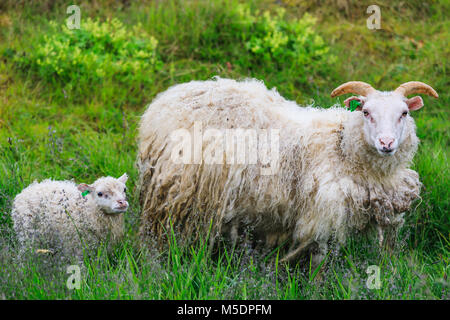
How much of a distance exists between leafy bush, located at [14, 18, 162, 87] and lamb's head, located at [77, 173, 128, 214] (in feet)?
8.10

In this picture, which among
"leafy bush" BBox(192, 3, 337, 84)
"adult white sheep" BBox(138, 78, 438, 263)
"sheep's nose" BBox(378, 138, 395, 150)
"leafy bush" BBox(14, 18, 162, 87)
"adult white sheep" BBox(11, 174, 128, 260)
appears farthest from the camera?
"leafy bush" BBox(192, 3, 337, 84)

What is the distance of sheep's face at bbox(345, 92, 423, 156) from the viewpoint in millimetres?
3607

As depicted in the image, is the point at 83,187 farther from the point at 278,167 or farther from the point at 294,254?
the point at 294,254

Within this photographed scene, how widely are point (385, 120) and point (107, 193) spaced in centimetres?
208

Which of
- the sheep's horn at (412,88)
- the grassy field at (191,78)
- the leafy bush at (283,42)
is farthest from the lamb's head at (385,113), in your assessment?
the leafy bush at (283,42)

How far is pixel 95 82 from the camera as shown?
6.36 m

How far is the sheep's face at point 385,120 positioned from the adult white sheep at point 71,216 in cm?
183

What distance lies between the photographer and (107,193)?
13.5ft

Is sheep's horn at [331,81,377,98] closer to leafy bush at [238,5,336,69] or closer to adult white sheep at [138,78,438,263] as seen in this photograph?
adult white sheep at [138,78,438,263]

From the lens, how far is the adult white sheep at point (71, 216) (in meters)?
4.04

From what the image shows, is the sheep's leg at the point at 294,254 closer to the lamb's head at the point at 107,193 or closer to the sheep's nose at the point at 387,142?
the sheep's nose at the point at 387,142

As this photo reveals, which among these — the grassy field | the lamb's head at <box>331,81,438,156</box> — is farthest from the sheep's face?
the grassy field

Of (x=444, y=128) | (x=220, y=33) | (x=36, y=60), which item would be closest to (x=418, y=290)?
(x=444, y=128)
